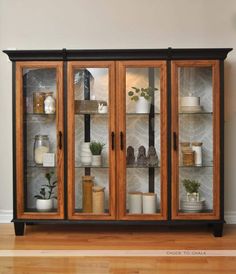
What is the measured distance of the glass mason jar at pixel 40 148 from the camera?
3.51m

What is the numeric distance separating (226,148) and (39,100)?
1830mm

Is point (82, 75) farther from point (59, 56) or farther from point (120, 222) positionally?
point (120, 222)

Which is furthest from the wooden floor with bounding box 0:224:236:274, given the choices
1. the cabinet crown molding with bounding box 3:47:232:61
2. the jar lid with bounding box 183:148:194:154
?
the cabinet crown molding with bounding box 3:47:232:61

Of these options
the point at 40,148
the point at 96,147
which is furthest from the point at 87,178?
the point at 40,148

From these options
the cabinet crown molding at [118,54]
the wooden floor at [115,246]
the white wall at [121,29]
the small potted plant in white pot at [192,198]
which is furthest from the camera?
the white wall at [121,29]

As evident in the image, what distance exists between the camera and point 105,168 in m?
3.46

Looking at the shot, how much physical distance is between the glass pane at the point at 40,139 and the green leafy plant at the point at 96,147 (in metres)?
0.33

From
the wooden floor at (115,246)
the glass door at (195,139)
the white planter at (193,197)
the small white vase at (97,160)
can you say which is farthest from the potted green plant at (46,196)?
the white planter at (193,197)

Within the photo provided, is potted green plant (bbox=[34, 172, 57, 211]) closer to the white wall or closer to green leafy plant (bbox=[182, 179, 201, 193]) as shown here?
the white wall

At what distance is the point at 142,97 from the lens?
3479 mm

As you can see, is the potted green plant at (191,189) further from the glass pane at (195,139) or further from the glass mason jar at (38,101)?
the glass mason jar at (38,101)

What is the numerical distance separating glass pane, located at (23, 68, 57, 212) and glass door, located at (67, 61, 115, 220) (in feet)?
0.57

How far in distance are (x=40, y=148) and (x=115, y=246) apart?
1085 millimetres

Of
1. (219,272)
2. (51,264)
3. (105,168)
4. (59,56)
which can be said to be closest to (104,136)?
(105,168)
